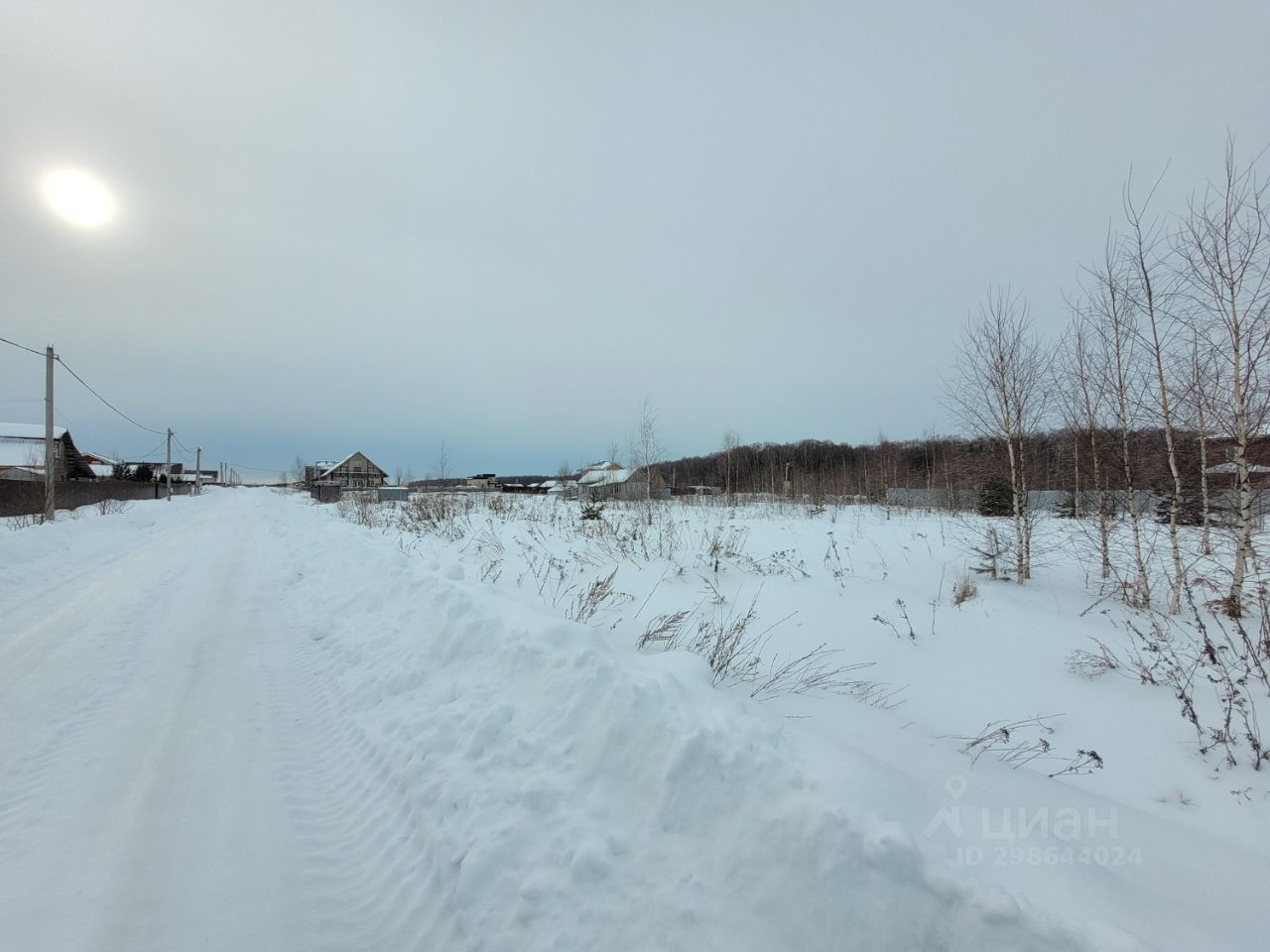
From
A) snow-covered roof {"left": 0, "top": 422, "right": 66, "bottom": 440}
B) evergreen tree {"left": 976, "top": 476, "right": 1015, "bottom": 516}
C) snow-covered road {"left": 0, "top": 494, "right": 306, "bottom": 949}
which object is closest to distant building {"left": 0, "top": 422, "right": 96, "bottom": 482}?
snow-covered roof {"left": 0, "top": 422, "right": 66, "bottom": 440}

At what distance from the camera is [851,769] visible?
7.50 feet

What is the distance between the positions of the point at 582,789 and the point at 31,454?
1996 inches

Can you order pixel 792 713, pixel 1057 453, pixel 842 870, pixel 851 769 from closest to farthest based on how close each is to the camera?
pixel 842 870 < pixel 851 769 < pixel 792 713 < pixel 1057 453

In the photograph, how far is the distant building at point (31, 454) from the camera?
3084cm

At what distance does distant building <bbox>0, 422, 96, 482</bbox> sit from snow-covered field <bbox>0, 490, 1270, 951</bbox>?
38.9 metres

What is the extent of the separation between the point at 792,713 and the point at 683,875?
1992mm

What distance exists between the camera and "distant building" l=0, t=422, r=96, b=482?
3084cm

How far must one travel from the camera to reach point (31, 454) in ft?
107

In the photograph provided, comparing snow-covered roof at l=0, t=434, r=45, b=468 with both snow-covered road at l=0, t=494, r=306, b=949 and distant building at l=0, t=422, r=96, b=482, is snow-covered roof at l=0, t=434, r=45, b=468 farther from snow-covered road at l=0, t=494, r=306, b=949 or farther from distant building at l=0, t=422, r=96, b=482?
snow-covered road at l=0, t=494, r=306, b=949

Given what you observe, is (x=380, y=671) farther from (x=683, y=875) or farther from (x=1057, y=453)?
(x=1057, y=453)

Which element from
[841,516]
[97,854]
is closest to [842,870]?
[97,854]

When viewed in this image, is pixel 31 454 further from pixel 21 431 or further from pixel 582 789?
pixel 582 789

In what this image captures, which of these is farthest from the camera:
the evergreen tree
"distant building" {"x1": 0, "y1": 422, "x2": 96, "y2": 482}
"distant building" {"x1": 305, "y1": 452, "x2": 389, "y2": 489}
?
"distant building" {"x1": 305, "y1": 452, "x2": 389, "y2": 489}

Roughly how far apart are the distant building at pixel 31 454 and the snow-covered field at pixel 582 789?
38.9 metres
